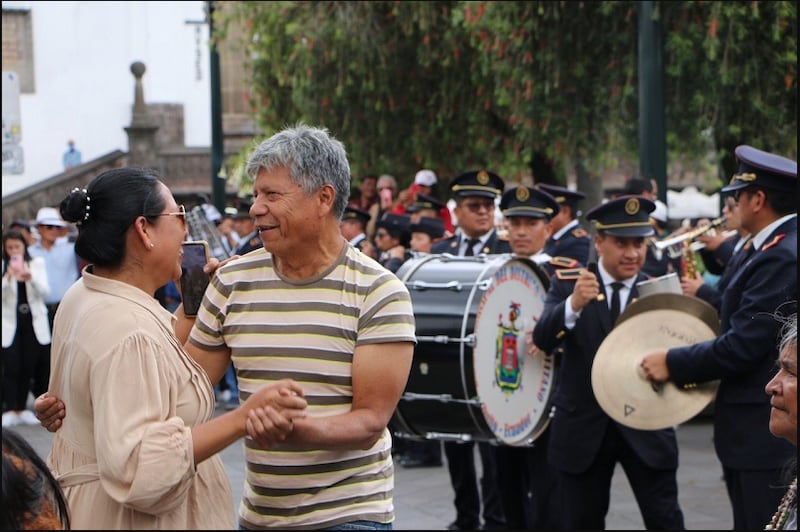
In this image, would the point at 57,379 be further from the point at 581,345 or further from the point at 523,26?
the point at 523,26

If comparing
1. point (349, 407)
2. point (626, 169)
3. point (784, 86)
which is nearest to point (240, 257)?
point (349, 407)

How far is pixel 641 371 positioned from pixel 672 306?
13.9 inches

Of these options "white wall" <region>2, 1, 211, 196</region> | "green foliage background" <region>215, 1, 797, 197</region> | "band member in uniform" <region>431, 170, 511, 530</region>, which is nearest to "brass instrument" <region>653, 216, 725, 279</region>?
"band member in uniform" <region>431, 170, 511, 530</region>

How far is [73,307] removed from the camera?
11.5ft

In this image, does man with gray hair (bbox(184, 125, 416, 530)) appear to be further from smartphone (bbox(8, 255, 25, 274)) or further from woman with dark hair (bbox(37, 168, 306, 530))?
smartphone (bbox(8, 255, 25, 274))

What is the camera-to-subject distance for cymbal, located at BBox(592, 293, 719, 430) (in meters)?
6.02

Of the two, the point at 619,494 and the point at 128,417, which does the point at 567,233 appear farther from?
the point at 128,417

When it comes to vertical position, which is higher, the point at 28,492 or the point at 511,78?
the point at 511,78

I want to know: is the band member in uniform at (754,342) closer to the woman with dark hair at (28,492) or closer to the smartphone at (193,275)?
the smartphone at (193,275)

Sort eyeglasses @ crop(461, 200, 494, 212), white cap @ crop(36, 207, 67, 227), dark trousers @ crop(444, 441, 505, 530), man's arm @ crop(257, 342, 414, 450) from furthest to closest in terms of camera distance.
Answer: white cap @ crop(36, 207, 67, 227) → eyeglasses @ crop(461, 200, 494, 212) → dark trousers @ crop(444, 441, 505, 530) → man's arm @ crop(257, 342, 414, 450)

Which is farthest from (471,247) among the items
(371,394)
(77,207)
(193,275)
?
(77,207)

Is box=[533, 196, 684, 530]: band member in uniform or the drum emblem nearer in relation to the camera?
box=[533, 196, 684, 530]: band member in uniform

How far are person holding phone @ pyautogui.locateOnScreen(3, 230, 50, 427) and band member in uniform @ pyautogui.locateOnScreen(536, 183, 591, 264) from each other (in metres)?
6.34

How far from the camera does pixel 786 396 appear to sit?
11.6 ft
